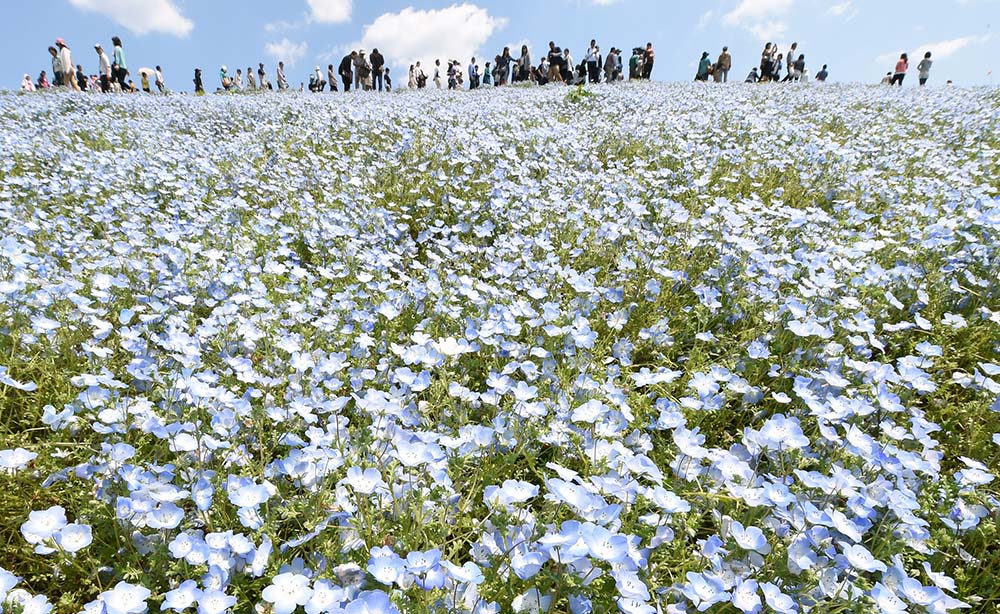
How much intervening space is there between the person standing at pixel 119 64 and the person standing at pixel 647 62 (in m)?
18.1

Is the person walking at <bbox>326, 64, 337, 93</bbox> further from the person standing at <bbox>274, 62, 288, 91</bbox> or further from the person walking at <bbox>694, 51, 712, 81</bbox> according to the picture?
the person walking at <bbox>694, 51, 712, 81</bbox>

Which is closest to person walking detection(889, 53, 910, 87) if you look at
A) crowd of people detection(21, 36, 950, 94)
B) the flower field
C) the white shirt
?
crowd of people detection(21, 36, 950, 94)

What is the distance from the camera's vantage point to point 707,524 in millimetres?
2031

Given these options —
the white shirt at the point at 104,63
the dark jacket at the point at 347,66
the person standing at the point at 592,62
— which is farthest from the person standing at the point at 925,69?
the white shirt at the point at 104,63

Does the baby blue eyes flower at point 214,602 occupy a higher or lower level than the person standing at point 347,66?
lower

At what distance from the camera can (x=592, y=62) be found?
69.4 feet

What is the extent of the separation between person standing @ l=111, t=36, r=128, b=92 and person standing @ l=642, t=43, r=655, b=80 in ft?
59.4

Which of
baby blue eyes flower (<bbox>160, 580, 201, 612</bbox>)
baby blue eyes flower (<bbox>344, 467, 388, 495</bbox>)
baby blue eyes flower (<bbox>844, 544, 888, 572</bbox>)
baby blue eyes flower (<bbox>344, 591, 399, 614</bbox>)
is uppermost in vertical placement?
baby blue eyes flower (<bbox>344, 467, 388, 495</bbox>)

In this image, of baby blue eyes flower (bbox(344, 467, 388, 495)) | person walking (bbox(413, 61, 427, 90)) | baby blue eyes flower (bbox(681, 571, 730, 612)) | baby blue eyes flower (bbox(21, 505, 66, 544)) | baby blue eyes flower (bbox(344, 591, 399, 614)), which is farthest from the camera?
person walking (bbox(413, 61, 427, 90))

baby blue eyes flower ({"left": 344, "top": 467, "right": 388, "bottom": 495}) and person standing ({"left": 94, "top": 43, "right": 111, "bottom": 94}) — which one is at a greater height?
person standing ({"left": 94, "top": 43, "right": 111, "bottom": 94})

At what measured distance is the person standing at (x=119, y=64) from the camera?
17.2 metres

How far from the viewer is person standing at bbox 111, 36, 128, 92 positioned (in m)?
17.2

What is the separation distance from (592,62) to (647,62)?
2170 mm

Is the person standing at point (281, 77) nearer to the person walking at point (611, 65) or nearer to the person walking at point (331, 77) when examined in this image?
the person walking at point (331, 77)
